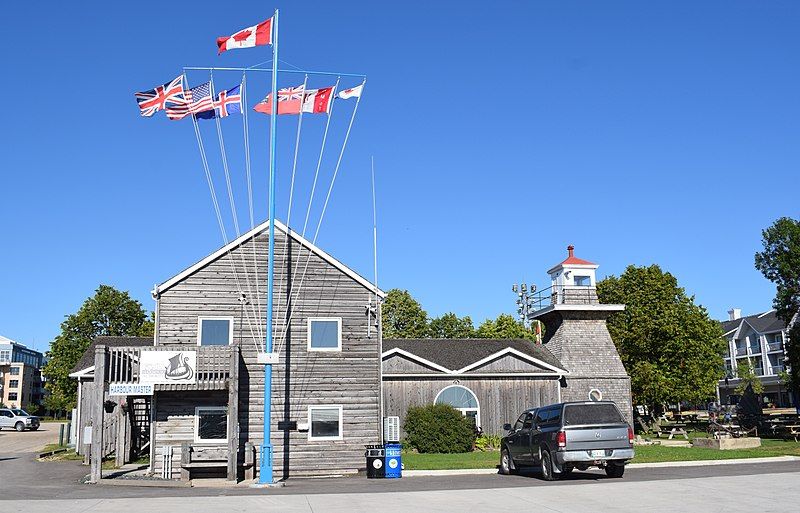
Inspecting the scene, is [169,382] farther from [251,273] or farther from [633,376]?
[633,376]

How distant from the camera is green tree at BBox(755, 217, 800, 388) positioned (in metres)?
46.0

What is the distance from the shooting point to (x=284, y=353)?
86.9ft

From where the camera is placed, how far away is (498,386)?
3481 cm

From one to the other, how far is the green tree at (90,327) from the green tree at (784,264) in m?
42.3

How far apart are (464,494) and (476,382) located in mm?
17471

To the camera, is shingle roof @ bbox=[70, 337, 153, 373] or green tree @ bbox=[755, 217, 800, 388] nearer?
shingle roof @ bbox=[70, 337, 153, 373]

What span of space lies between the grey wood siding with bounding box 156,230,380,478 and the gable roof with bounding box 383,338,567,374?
282 inches

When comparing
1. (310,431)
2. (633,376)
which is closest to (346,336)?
(310,431)

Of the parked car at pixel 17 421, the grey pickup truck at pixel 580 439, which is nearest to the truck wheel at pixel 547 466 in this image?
the grey pickup truck at pixel 580 439

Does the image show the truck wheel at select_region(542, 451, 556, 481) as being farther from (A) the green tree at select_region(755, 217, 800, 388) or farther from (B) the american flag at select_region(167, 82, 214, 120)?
(A) the green tree at select_region(755, 217, 800, 388)

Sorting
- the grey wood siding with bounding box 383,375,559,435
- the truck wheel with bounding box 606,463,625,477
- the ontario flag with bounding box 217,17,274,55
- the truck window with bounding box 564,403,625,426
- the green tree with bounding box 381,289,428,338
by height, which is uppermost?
the ontario flag with bounding box 217,17,274,55

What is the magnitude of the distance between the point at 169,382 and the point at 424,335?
55.0 m

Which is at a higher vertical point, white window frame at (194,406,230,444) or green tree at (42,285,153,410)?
green tree at (42,285,153,410)

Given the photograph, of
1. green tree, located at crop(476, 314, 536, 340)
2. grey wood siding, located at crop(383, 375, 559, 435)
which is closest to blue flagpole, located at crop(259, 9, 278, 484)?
grey wood siding, located at crop(383, 375, 559, 435)
